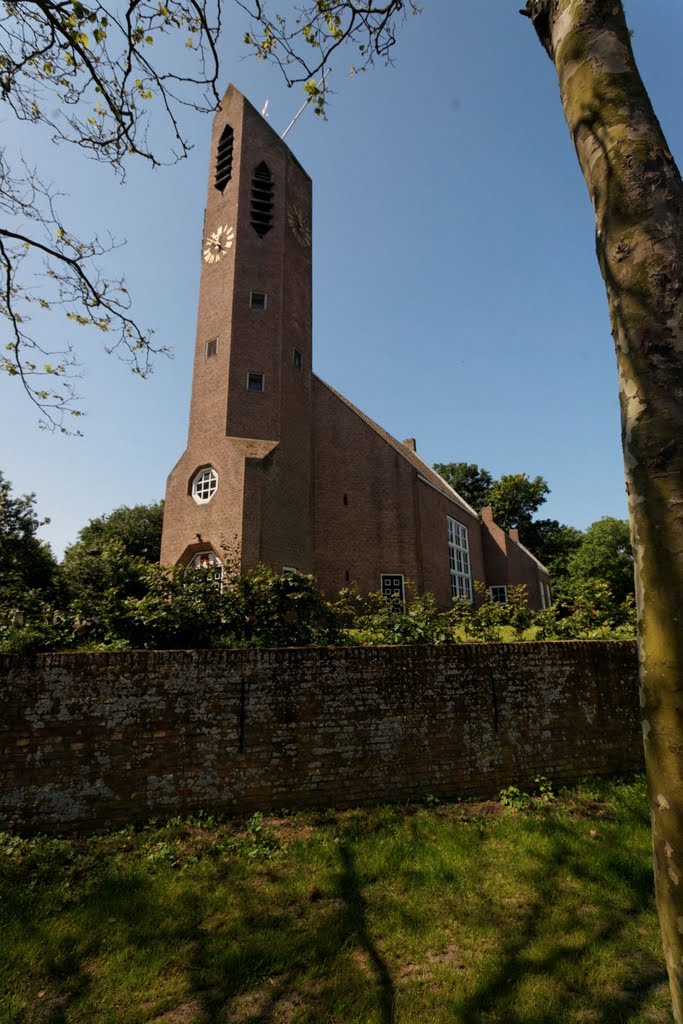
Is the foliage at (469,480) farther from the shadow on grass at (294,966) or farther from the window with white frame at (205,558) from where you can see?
the shadow on grass at (294,966)

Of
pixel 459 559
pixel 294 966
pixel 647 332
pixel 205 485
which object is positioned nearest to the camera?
pixel 647 332

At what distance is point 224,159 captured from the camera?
20.7m

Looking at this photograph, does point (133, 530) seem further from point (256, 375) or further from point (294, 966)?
point (294, 966)

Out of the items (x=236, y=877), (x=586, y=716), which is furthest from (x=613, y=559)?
(x=236, y=877)

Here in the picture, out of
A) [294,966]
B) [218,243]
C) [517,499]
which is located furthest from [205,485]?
[517,499]

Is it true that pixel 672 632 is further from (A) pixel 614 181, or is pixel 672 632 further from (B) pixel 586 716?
(B) pixel 586 716

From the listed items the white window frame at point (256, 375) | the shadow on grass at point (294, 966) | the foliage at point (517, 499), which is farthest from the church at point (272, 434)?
the foliage at point (517, 499)

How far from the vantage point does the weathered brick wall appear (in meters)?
5.97

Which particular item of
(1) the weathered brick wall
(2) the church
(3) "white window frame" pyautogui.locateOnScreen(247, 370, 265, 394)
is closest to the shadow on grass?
(1) the weathered brick wall

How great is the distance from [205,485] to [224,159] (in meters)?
13.8

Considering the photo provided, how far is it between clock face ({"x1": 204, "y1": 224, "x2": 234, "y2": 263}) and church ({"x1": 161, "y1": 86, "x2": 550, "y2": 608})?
2.8 inches

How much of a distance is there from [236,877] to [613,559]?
32894 mm

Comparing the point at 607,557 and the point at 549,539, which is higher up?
the point at 549,539

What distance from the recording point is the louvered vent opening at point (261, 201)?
19.7m
